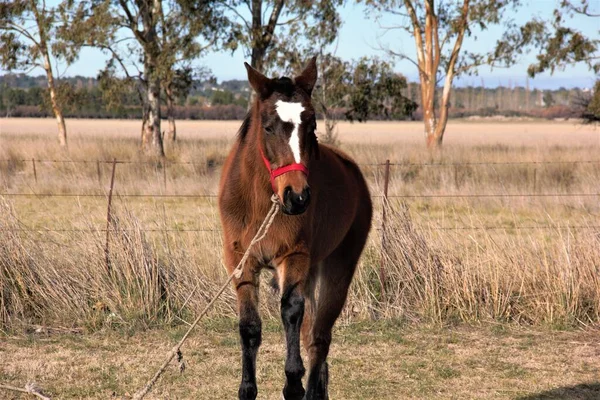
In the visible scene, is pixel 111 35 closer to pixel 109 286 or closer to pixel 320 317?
pixel 109 286

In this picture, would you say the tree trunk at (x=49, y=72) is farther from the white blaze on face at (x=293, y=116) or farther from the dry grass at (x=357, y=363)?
the white blaze on face at (x=293, y=116)

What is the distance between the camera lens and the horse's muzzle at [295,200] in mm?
3764

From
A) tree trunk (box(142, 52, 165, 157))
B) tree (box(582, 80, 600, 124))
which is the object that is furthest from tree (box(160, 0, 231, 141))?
tree (box(582, 80, 600, 124))

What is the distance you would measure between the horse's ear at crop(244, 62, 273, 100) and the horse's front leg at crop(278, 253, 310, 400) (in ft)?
3.32

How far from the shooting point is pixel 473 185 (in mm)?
16562

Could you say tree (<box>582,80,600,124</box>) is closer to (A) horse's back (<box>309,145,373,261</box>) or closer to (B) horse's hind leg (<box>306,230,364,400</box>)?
(A) horse's back (<box>309,145,373,261</box>)

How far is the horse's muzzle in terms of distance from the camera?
3764 millimetres

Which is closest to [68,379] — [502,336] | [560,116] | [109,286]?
[109,286]

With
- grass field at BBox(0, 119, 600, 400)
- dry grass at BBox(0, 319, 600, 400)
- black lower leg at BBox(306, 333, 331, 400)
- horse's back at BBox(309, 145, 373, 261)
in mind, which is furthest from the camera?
grass field at BBox(0, 119, 600, 400)

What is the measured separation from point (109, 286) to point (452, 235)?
3971 millimetres

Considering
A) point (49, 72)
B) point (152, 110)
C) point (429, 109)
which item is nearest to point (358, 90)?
point (429, 109)

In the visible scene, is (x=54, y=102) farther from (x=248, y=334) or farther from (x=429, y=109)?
(x=248, y=334)

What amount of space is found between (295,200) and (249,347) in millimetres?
1058

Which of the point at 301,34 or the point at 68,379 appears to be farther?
the point at 301,34
